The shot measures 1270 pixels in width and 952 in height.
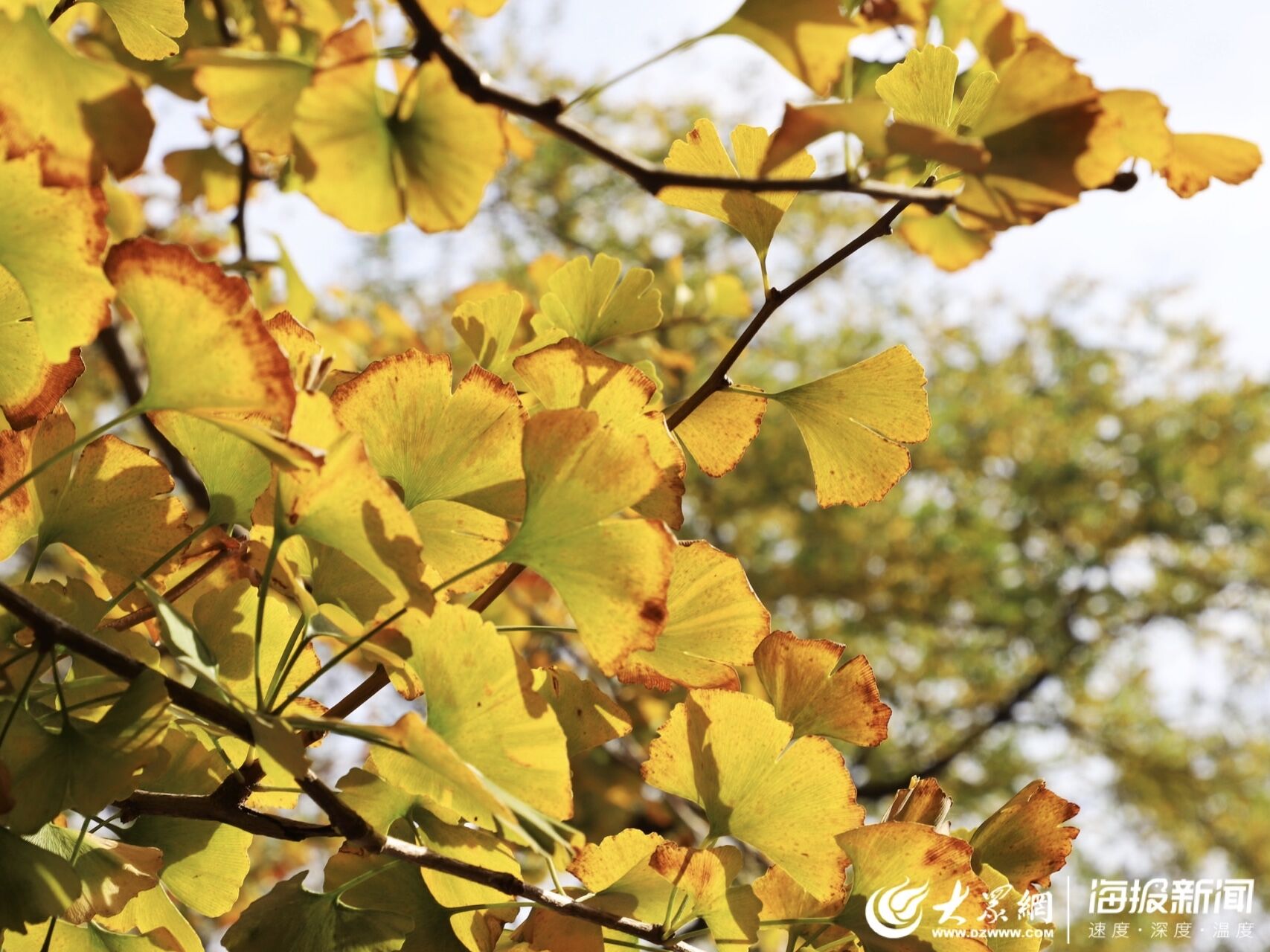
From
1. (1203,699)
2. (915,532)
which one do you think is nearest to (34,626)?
(915,532)

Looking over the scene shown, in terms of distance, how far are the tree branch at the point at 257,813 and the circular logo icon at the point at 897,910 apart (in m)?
0.06

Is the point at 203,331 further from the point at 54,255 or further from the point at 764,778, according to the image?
the point at 764,778

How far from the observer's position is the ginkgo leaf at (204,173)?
0.77 meters

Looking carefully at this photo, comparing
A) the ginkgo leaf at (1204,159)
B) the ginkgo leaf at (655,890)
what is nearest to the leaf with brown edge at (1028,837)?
the ginkgo leaf at (655,890)

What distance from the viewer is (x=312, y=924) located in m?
0.32

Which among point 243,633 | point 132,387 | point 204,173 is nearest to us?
point 243,633

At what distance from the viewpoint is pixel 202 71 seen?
22 cm

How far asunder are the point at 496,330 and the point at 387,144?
0.49ft

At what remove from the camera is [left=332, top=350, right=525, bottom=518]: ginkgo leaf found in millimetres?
302

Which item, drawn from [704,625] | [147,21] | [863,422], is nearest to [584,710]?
[704,625]

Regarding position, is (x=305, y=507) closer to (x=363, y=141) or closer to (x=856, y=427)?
(x=363, y=141)

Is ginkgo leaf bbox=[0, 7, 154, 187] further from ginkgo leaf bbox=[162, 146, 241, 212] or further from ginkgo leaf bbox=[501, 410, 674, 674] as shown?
ginkgo leaf bbox=[162, 146, 241, 212]

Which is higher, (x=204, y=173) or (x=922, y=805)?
(x=204, y=173)

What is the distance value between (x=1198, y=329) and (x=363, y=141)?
176 inches
